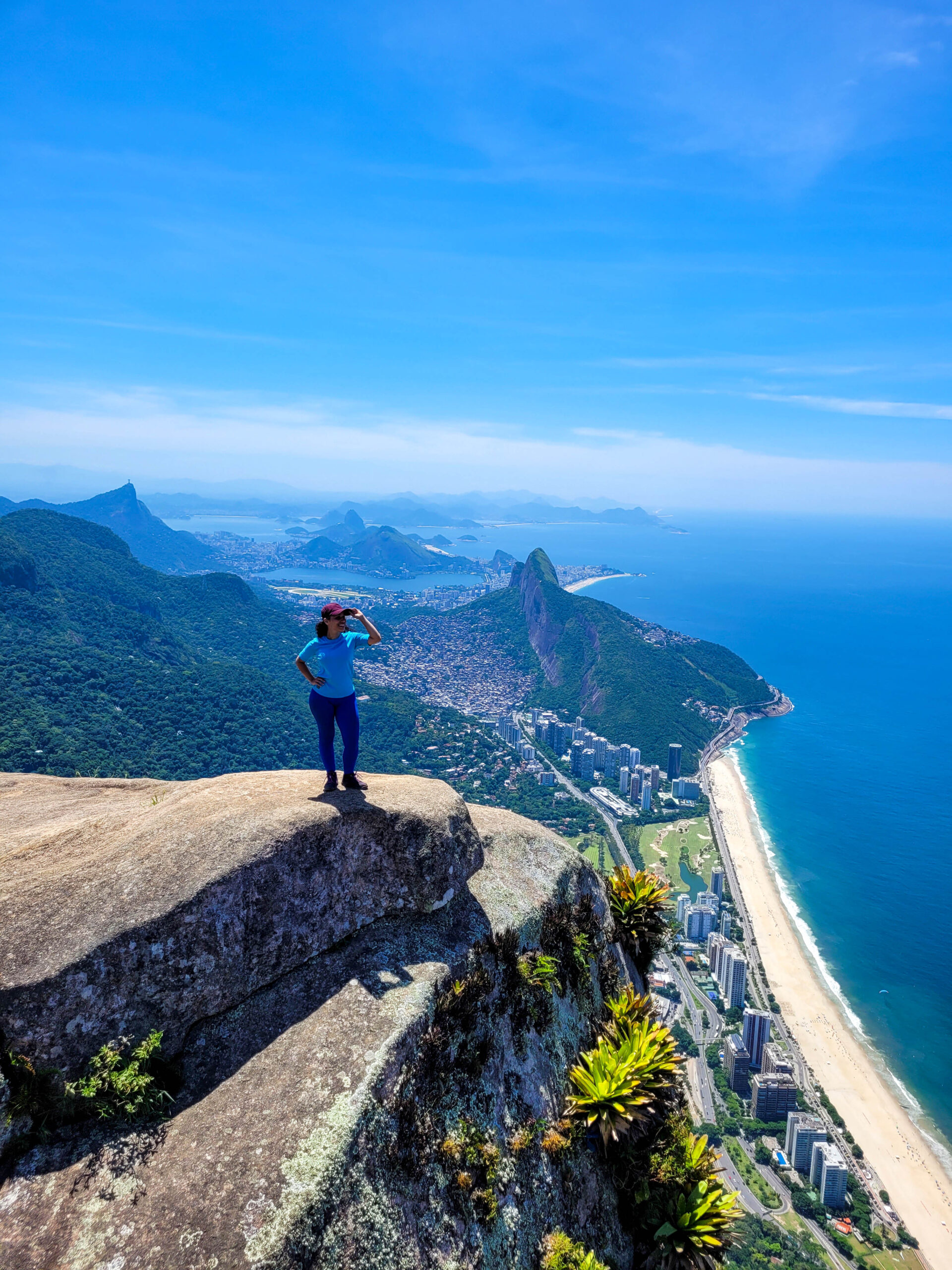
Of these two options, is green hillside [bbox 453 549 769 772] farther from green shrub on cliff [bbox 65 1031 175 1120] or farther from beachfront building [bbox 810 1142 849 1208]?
green shrub on cliff [bbox 65 1031 175 1120]

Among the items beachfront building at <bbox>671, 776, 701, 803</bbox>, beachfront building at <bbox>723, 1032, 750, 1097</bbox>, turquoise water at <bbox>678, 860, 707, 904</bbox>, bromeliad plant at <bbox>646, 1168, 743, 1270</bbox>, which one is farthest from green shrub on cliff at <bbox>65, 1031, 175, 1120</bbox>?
beachfront building at <bbox>671, 776, 701, 803</bbox>

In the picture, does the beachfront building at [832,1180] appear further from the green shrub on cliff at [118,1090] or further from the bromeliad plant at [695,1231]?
the green shrub on cliff at [118,1090]

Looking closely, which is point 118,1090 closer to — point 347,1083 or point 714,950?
point 347,1083

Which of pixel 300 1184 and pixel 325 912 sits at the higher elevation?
pixel 325 912

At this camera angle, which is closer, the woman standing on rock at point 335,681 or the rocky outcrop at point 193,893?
the rocky outcrop at point 193,893

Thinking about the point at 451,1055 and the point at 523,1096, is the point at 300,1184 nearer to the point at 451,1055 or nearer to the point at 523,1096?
the point at 451,1055

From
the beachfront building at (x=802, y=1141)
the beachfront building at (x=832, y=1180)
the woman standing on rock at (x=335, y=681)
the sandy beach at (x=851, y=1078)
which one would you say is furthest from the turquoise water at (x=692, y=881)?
the woman standing on rock at (x=335, y=681)

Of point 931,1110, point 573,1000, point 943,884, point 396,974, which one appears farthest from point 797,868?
point 396,974
